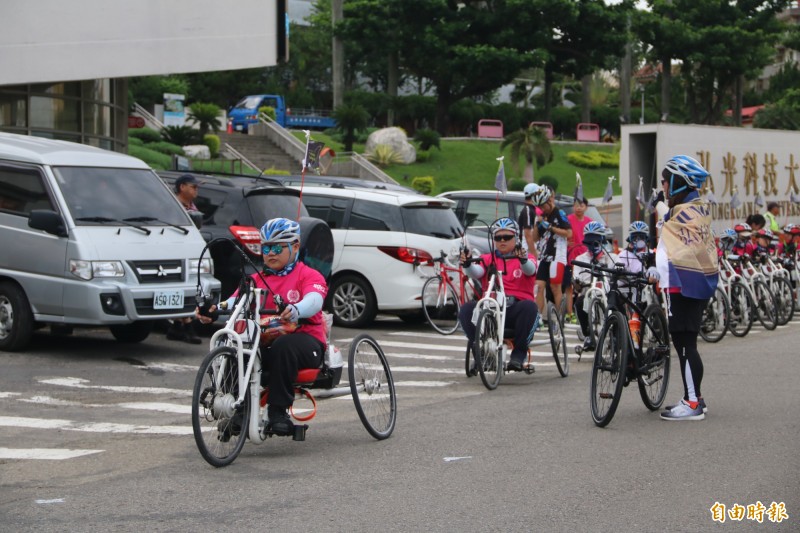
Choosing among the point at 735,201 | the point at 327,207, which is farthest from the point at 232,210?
the point at 735,201

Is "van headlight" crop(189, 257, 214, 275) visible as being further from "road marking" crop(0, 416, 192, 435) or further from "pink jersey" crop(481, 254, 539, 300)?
"road marking" crop(0, 416, 192, 435)

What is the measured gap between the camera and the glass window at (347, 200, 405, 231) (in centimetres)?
1667

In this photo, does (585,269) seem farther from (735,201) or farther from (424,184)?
(424,184)

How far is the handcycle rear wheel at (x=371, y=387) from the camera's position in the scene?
8.49m

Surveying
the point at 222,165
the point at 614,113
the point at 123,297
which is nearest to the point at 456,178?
the point at 222,165

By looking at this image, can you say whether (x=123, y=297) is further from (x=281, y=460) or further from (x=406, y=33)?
(x=406, y=33)

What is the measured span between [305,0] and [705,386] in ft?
284

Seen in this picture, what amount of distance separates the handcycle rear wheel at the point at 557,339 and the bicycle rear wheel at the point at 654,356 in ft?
7.64

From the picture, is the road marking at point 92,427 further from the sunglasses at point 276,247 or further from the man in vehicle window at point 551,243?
the man in vehicle window at point 551,243

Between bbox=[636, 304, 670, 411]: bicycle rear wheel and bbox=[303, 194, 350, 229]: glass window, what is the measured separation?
306 inches

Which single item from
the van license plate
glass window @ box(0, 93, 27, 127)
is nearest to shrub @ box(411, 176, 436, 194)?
glass window @ box(0, 93, 27, 127)

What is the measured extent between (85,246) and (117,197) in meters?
1.10

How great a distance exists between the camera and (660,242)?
372 inches

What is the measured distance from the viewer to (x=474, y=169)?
52.1 meters
